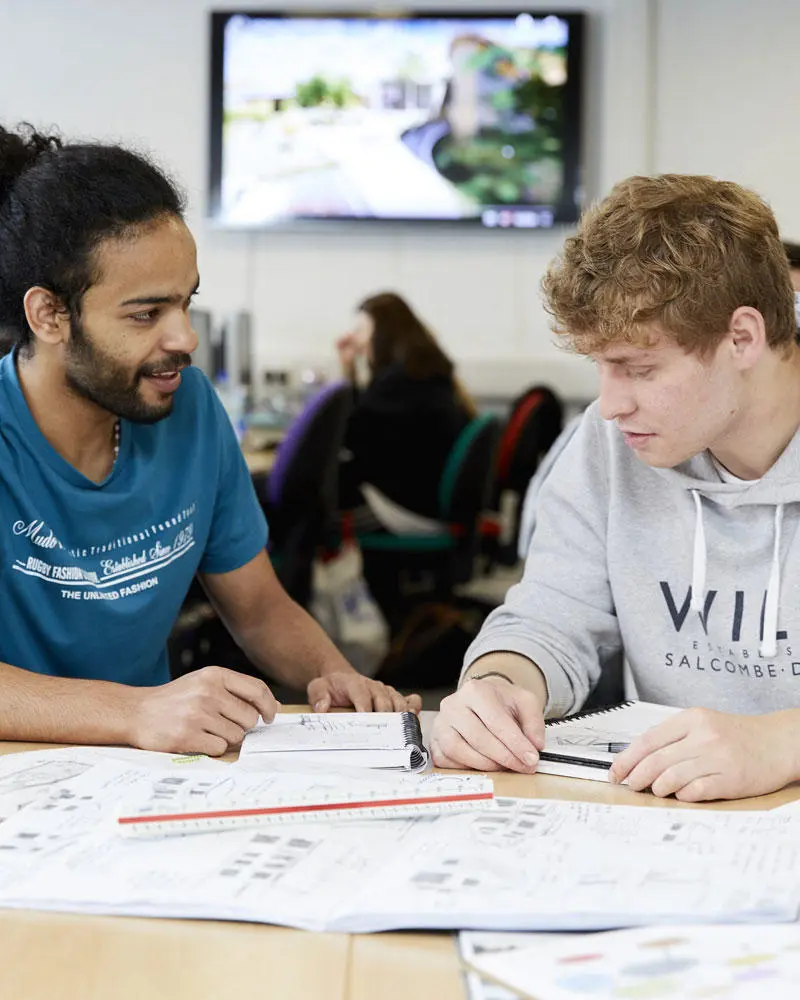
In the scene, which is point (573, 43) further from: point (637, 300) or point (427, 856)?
point (427, 856)

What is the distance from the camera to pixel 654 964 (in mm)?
731

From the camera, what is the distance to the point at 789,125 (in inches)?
203

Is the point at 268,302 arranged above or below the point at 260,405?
above

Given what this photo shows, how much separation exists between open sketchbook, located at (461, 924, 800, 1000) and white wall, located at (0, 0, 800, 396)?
15.2 feet

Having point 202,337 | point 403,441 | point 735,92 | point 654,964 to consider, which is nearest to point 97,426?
point 654,964

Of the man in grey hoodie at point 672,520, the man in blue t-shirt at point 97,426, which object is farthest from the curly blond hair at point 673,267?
the man in blue t-shirt at point 97,426

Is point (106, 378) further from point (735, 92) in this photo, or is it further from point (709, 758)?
point (735, 92)

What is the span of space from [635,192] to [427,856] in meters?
0.72

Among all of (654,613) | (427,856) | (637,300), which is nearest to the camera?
(427,856)

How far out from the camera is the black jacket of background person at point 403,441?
3.97 meters

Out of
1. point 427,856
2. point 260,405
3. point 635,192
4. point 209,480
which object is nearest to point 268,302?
point 260,405

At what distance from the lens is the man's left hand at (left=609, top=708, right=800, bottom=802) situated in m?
1.05

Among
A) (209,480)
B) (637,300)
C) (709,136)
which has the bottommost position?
(209,480)

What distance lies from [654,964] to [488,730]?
43 cm
